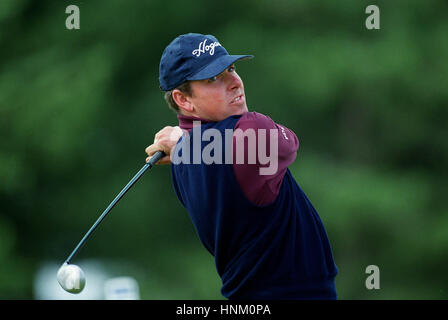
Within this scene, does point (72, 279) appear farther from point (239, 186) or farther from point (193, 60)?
point (193, 60)

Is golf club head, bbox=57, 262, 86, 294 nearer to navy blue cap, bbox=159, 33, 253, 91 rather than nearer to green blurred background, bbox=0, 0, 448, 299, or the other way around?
navy blue cap, bbox=159, 33, 253, 91

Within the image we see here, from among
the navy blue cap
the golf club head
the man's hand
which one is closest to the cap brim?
the navy blue cap

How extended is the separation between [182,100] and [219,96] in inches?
5.4

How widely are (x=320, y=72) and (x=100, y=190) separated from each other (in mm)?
2638

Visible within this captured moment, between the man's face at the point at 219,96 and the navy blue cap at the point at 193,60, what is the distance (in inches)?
1.6

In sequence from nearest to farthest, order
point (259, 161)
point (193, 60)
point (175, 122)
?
point (259, 161) → point (193, 60) → point (175, 122)

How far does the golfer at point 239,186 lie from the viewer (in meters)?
2.34

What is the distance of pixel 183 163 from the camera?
2.48 metres

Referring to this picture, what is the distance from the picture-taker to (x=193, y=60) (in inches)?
96.7

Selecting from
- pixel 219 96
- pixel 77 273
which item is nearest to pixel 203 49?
pixel 219 96

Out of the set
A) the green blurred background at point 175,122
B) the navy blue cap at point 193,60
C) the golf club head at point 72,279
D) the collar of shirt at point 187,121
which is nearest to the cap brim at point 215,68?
the navy blue cap at point 193,60

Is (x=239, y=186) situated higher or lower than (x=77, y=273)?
higher

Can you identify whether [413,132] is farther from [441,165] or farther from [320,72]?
[320,72]

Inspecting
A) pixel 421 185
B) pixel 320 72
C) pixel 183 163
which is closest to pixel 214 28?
pixel 320 72
